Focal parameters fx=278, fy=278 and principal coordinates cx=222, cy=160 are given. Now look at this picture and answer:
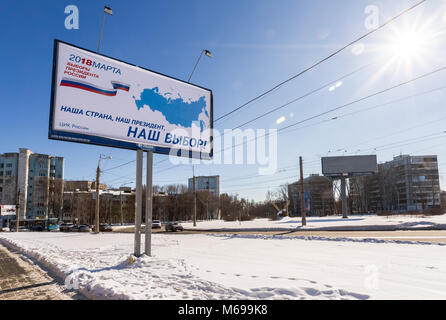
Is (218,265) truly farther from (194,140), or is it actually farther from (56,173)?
(56,173)

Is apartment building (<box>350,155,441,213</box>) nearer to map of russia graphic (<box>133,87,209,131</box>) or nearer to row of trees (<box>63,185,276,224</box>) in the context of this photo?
row of trees (<box>63,185,276,224</box>)

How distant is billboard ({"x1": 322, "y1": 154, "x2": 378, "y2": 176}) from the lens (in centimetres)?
5072

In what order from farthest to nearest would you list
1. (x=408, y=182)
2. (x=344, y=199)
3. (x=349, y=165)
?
1. (x=408, y=182)
2. (x=349, y=165)
3. (x=344, y=199)

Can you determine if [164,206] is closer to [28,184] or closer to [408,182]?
[28,184]

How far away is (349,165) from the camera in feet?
168

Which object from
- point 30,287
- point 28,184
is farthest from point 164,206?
point 30,287

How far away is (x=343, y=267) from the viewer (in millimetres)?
7906

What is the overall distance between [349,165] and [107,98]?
162 feet

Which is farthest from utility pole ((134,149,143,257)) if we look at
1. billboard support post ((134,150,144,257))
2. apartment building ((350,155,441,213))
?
apartment building ((350,155,441,213))

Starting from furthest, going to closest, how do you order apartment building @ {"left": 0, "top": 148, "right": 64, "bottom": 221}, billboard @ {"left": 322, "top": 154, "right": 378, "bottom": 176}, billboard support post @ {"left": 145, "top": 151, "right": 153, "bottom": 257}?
1. apartment building @ {"left": 0, "top": 148, "right": 64, "bottom": 221}
2. billboard @ {"left": 322, "top": 154, "right": 378, "bottom": 176}
3. billboard support post @ {"left": 145, "top": 151, "right": 153, "bottom": 257}

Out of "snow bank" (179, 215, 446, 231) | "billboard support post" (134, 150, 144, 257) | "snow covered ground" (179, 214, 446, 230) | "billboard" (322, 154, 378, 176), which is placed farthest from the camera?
"billboard" (322, 154, 378, 176)

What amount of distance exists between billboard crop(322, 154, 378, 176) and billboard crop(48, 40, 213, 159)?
141 feet
